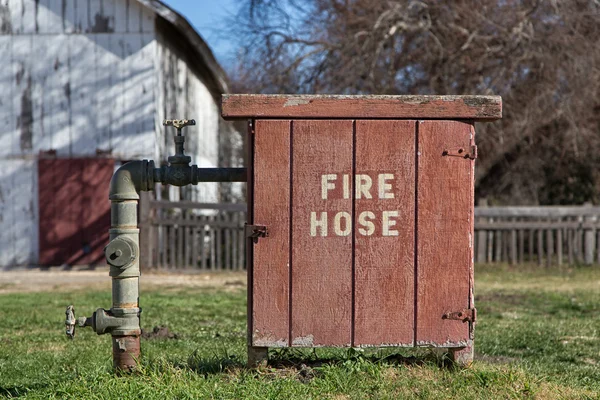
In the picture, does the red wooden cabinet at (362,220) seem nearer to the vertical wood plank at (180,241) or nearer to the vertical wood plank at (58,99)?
the vertical wood plank at (180,241)

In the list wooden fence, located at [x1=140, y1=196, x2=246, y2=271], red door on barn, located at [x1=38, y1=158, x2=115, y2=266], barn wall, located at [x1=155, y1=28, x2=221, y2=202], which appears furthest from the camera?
barn wall, located at [x1=155, y1=28, x2=221, y2=202]

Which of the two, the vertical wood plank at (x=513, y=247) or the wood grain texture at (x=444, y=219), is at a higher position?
the wood grain texture at (x=444, y=219)

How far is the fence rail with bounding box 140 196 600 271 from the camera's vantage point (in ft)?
51.5

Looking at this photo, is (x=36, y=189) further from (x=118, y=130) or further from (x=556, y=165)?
(x=556, y=165)

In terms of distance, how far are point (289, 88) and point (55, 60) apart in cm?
488

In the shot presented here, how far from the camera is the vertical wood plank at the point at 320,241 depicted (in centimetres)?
520

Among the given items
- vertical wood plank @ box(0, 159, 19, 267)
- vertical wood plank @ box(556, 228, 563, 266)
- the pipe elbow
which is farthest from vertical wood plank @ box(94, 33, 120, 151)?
the pipe elbow

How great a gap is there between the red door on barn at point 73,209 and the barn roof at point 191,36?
303 cm

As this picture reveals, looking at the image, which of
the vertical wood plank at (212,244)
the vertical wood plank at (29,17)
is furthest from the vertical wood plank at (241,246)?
the vertical wood plank at (29,17)

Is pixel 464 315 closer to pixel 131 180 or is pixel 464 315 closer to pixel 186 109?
pixel 131 180

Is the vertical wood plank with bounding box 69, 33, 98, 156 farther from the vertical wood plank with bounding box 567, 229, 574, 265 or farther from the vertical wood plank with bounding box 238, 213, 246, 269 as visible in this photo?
the vertical wood plank with bounding box 567, 229, 574, 265

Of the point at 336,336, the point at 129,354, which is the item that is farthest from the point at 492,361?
the point at 129,354

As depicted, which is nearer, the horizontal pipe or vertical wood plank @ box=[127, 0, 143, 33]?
the horizontal pipe

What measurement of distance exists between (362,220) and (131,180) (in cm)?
149
